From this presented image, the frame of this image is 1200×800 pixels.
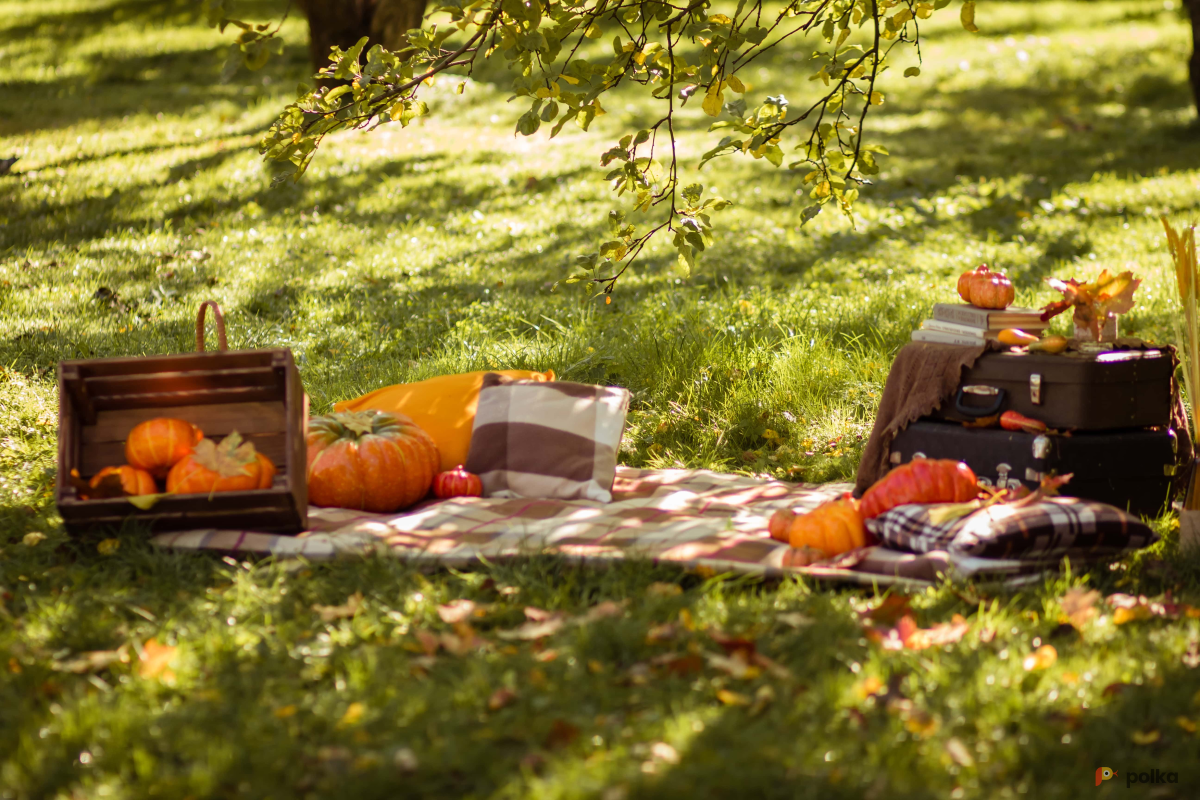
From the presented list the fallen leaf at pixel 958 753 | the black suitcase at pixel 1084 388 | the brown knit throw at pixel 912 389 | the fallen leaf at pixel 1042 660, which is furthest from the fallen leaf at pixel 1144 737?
the brown knit throw at pixel 912 389

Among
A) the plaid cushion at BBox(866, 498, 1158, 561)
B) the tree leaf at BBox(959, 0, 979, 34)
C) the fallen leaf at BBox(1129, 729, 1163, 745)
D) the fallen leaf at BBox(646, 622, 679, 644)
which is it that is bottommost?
the fallen leaf at BBox(1129, 729, 1163, 745)

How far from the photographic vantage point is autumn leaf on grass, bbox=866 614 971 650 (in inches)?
109

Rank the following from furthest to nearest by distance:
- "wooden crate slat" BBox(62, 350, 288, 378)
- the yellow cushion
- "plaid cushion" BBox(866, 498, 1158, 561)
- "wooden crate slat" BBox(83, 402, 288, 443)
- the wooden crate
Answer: the yellow cushion → "wooden crate slat" BBox(83, 402, 288, 443) → "wooden crate slat" BBox(62, 350, 288, 378) → the wooden crate → "plaid cushion" BBox(866, 498, 1158, 561)

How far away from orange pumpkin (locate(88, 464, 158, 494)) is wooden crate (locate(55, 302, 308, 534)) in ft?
0.25

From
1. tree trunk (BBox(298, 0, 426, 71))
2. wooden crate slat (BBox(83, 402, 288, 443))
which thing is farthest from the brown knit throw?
tree trunk (BBox(298, 0, 426, 71))

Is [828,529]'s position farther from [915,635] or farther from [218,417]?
[218,417]

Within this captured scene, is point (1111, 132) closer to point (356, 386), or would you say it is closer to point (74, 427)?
point (356, 386)

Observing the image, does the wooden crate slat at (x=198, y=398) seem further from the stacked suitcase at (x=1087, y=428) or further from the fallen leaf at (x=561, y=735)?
the stacked suitcase at (x=1087, y=428)

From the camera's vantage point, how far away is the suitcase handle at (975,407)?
Result: 159 inches

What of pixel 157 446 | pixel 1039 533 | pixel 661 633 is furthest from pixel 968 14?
pixel 157 446

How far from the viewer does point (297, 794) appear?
220 cm

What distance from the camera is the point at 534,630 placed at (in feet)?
9.28

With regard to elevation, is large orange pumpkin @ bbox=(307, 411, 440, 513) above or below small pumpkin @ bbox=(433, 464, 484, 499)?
above

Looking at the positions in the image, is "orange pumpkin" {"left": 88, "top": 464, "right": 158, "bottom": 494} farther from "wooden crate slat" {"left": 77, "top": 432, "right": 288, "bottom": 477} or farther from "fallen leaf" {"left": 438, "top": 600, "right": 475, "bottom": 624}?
"fallen leaf" {"left": 438, "top": 600, "right": 475, "bottom": 624}
